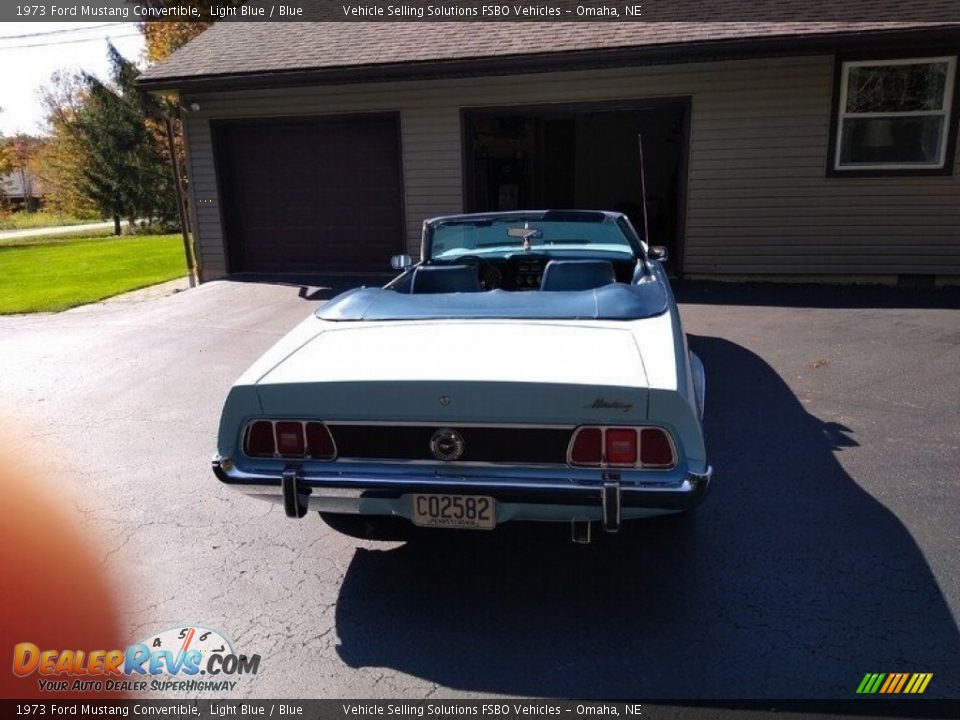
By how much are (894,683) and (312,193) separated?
1019 cm

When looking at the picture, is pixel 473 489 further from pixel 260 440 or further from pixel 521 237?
pixel 521 237

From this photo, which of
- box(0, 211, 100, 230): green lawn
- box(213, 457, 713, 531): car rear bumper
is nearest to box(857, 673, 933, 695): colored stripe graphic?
box(213, 457, 713, 531): car rear bumper

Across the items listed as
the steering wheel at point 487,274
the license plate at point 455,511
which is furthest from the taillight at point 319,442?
the steering wheel at point 487,274

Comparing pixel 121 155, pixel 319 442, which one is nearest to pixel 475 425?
pixel 319 442

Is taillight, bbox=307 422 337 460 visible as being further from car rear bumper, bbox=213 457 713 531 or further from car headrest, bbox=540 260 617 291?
car headrest, bbox=540 260 617 291

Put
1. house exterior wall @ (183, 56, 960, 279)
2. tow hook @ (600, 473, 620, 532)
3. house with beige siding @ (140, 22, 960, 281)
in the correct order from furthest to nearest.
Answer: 1. house exterior wall @ (183, 56, 960, 279)
2. house with beige siding @ (140, 22, 960, 281)
3. tow hook @ (600, 473, 620, 532)

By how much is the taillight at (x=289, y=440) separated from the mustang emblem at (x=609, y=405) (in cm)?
98

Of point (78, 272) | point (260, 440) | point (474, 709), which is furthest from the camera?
point (78, 272)

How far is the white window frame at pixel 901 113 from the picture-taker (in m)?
8.42

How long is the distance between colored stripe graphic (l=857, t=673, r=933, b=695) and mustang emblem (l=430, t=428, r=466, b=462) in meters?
1.51

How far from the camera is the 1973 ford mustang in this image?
2.38 metres

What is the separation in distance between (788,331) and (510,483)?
18.2ft

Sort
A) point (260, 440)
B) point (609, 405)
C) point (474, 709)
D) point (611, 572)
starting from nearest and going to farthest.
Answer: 1. point (474, 709)
2. point (609, 405)
3. point (260, 440)
4. point (611, 572)

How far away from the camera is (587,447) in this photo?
245 cm
